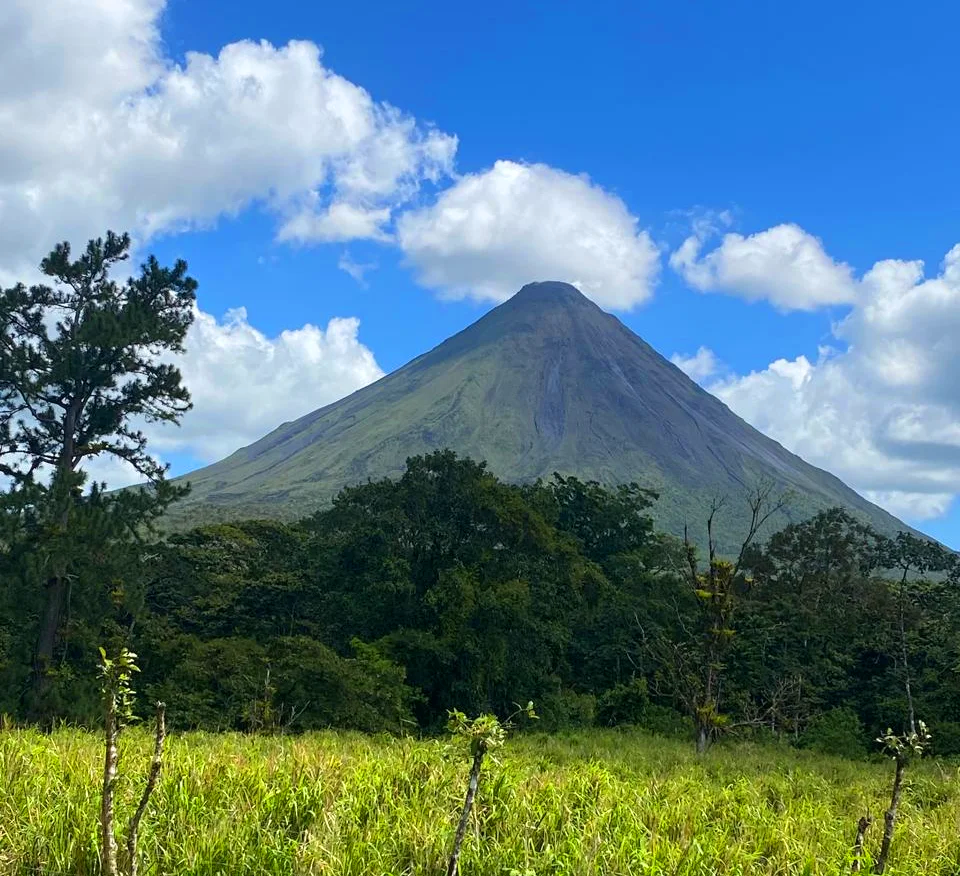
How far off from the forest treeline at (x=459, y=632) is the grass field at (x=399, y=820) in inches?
338

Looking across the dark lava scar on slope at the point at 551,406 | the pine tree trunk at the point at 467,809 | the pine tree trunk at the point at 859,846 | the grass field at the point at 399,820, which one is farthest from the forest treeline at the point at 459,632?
the dark lava scar on slope at the point at 551,406

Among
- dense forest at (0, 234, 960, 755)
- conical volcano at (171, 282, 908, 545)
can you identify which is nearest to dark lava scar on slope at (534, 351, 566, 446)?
conical volcano at (171, 282, 908, 545)

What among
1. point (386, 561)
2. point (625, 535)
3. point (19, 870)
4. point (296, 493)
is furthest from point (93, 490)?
point (296, 493)

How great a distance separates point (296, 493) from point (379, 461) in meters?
19.6

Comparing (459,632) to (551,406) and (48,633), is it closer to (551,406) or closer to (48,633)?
(48,633)

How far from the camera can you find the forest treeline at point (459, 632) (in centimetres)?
1805

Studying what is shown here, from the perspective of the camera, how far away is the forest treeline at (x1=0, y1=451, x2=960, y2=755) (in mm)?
18047

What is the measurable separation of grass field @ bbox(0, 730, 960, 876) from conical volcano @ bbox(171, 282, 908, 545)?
302 feet

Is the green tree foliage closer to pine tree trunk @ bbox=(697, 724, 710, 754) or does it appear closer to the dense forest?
the dense forest

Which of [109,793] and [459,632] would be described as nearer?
[109,793]

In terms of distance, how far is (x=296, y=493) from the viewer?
112375 mm

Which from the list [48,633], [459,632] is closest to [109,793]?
[48,633]

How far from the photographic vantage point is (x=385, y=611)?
2439 centimetres

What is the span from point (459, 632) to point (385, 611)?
2.98 meters
